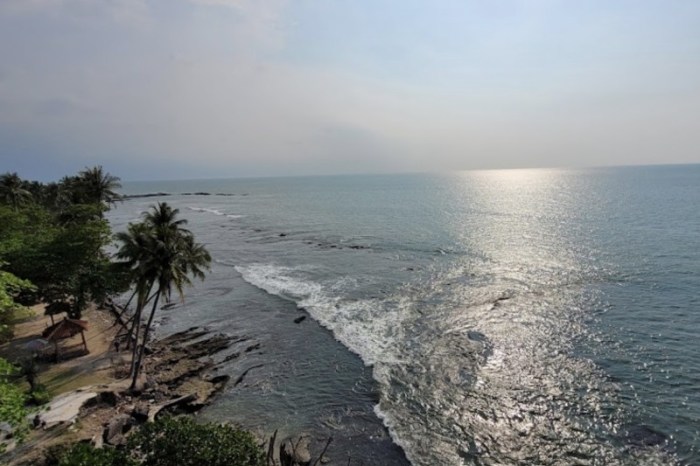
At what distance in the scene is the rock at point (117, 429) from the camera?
23656mm

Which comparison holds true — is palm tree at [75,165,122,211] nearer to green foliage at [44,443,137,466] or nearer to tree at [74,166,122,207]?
tree at [74,166,122,207]

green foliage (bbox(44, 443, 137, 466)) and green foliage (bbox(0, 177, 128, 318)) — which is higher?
green foliage (bbox(0, 177, 128, 318))

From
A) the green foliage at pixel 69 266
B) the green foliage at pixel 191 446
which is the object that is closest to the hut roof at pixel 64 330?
the green foliage at pixel 69 266

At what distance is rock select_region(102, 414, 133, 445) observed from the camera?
23.7 m

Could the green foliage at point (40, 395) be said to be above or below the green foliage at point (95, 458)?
below

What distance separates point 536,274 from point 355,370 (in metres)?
33.3

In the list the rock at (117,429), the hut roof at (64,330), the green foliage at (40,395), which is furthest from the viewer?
the hut roof at (64,330)

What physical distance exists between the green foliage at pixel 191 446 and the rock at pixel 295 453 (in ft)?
15.4

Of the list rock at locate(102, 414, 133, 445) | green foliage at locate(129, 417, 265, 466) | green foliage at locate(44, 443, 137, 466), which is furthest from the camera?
rock at locate(102, 414, 133, 445)

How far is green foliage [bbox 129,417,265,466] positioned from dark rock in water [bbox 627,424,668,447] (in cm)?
2088

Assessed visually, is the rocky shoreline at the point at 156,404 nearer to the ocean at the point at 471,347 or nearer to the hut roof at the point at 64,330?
the ocean at the point at 471,347

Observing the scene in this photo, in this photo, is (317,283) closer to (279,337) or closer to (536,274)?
(279,337)

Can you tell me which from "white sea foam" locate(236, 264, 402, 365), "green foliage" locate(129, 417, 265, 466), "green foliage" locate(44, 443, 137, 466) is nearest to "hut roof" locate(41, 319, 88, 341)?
"green foliage" locate(129, 417, 265, 466)

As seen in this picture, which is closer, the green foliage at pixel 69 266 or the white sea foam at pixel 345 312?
the green foliage at pixel 69 266
